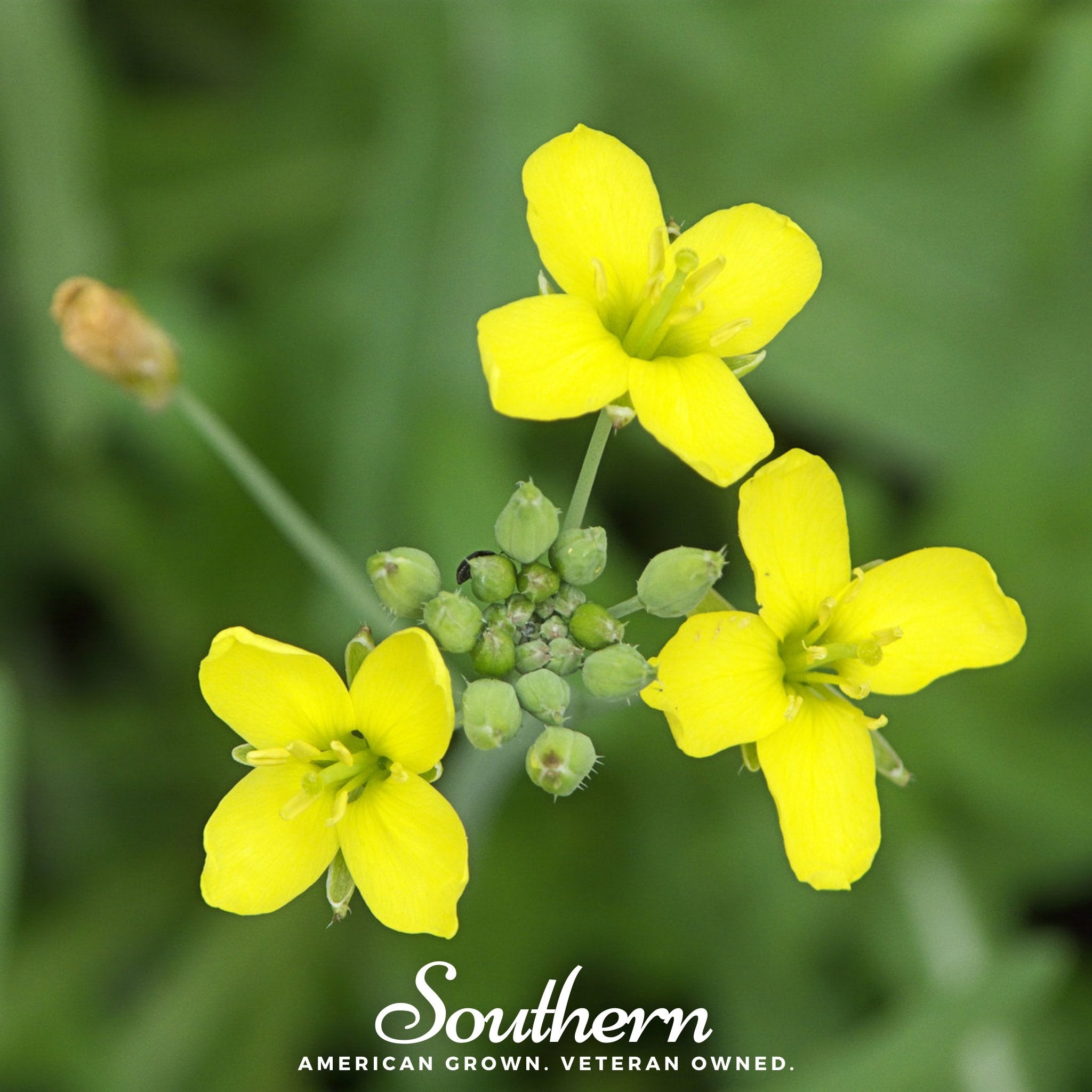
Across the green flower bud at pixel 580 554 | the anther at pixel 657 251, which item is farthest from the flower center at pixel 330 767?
the anther at pixel 657 251

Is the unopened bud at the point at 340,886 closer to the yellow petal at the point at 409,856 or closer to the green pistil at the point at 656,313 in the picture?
the yellow petal at the point at 409,856

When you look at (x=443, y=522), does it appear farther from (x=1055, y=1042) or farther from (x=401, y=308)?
(x=1055, y=1042)

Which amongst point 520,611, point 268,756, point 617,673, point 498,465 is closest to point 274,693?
point 268,756

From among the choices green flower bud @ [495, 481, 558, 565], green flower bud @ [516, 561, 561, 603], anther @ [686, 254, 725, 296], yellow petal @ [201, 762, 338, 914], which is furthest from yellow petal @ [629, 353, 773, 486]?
yellow petal @ [201, 762, 338, 914]

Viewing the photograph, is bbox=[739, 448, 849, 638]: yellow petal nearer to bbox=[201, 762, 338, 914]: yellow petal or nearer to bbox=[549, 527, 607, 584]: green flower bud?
bbox=[549, 527, 607, 584]: green flower bud

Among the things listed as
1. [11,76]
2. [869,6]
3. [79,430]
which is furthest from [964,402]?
[11,76]

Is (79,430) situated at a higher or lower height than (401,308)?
lower
